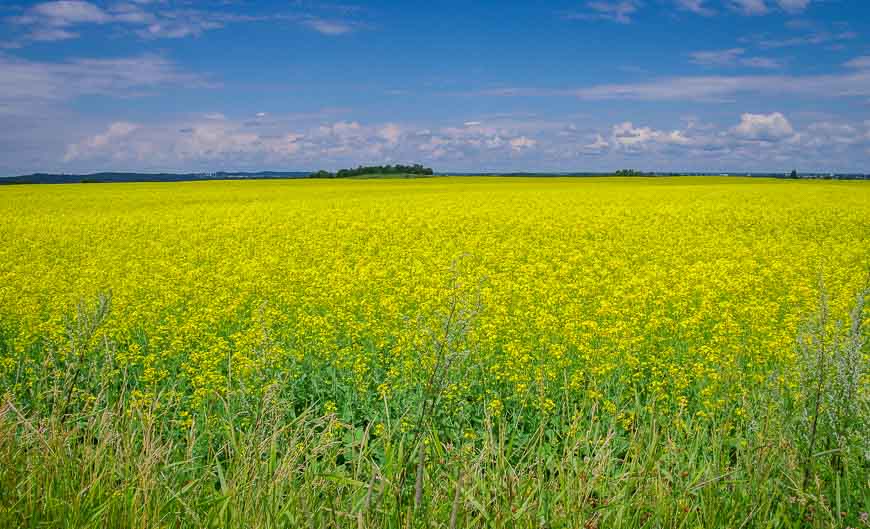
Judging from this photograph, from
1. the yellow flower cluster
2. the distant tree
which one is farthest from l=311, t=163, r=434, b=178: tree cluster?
the yellow flower cluster

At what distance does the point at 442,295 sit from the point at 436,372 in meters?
5.60

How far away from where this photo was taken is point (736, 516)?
10.9 feet

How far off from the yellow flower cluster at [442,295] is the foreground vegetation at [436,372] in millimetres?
77

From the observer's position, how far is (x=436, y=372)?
390cm

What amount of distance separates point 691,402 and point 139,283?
998 centimetres

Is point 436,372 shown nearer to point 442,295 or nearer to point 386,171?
point 442,295

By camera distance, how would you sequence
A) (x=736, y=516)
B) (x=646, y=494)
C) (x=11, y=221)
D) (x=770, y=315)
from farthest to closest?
(x=11, y=221), (x=770, y=315), (x=736, y=516), (x=646, y=494)

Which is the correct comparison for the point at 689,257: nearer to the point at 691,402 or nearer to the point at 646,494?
the point at 691,402

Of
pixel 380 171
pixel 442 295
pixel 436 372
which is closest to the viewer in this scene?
pixel 436 372

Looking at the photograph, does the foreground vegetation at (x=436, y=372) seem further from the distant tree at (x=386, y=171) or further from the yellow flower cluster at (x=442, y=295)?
the distant tree at (x=386, y=171)

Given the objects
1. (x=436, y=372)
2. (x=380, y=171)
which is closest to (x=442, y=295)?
(x=436, y=372)

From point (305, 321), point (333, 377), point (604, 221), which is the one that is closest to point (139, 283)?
point (305, 321)

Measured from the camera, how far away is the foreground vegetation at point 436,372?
304 cm

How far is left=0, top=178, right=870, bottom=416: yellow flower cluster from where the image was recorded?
646cm
